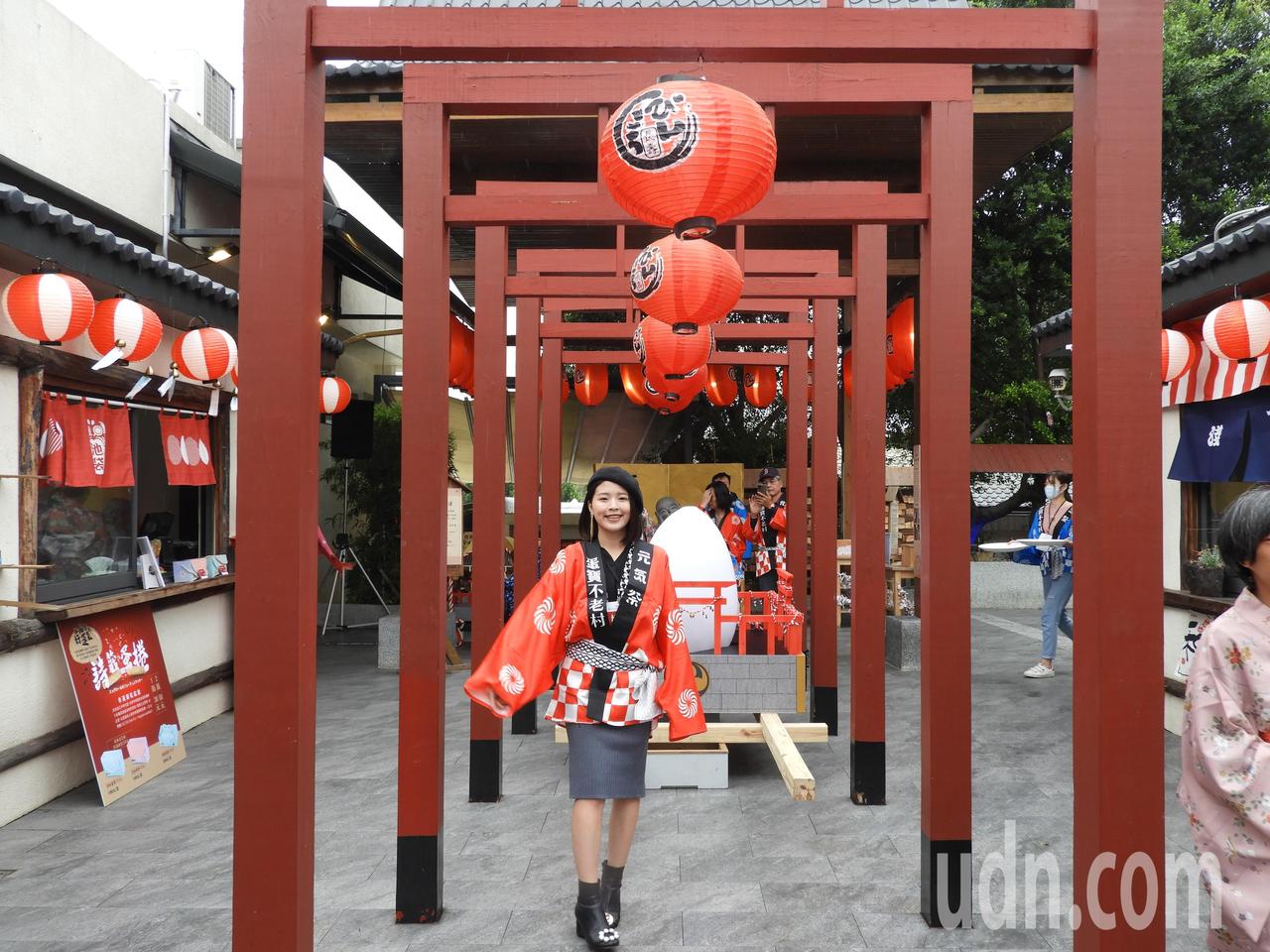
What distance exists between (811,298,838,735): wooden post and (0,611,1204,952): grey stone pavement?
62 centimetres

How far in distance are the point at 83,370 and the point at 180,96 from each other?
779 centimetres

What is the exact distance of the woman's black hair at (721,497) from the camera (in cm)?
1054

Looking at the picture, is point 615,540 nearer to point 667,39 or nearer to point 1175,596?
point 667,39

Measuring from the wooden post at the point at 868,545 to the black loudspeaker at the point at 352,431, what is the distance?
30.6ft

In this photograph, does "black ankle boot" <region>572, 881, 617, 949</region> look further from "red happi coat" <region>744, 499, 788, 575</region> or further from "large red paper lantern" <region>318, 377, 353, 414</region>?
"large red paper lantern" <region>318, 377, 353, 414</region>

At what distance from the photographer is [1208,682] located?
2.62 m

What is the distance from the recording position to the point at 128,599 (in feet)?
22.3

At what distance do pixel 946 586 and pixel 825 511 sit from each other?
145 inches

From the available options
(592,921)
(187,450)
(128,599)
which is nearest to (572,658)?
(592,921)

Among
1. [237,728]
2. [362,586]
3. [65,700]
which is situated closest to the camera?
[237,728]

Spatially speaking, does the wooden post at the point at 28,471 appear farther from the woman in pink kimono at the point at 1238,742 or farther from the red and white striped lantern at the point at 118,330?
the woman in pink kimono at the point at 1238,742

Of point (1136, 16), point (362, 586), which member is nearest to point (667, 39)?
point (1136, 16)

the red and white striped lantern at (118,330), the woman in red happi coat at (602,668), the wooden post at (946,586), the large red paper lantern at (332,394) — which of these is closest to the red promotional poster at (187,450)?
the red and white striped lantern at (118,330)

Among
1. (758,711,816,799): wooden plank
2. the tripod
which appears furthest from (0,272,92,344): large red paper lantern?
the tripod
